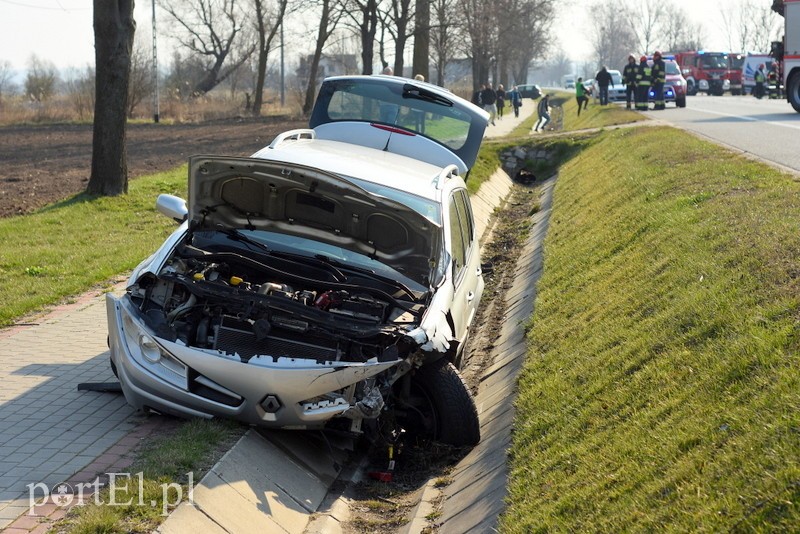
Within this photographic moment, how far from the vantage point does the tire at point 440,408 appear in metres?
6.50

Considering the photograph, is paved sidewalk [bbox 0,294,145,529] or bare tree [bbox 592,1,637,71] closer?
paved sidewalk [bbox 0,294,145,529]

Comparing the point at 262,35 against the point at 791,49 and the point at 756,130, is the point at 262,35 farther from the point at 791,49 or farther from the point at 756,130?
the point at 756,130

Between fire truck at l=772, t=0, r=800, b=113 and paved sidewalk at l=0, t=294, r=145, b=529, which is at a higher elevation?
fire truck at l=772, t=0, r=800, b=113

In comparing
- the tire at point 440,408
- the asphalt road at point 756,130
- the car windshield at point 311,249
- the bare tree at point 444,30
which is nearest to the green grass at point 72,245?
the car windshield at point 311,249

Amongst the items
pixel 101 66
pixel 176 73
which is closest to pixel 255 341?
pixel 101 66

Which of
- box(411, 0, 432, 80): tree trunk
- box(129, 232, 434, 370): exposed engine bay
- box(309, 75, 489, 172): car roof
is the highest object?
box(411, 0, 432, 80): tree trunk

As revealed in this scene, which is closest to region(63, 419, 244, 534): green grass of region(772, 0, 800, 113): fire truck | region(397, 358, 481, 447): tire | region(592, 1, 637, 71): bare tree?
region(397, 358, 481, 447): tire

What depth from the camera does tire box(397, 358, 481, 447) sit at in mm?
6496

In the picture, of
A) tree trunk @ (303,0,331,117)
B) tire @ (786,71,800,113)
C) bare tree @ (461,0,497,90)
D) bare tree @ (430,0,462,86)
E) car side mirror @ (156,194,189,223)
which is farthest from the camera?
bare tree @ (461,0,497,90)

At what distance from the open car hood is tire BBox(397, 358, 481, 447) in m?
0.75

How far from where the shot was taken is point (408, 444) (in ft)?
22.3

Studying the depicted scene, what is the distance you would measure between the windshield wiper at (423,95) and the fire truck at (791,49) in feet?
60.5

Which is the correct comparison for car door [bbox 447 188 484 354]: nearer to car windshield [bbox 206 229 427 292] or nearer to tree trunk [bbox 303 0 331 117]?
car windshield [bbox 206 229 427 292]

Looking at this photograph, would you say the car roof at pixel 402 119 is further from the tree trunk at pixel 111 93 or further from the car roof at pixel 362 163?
the tree trunk at pixel 111 93
